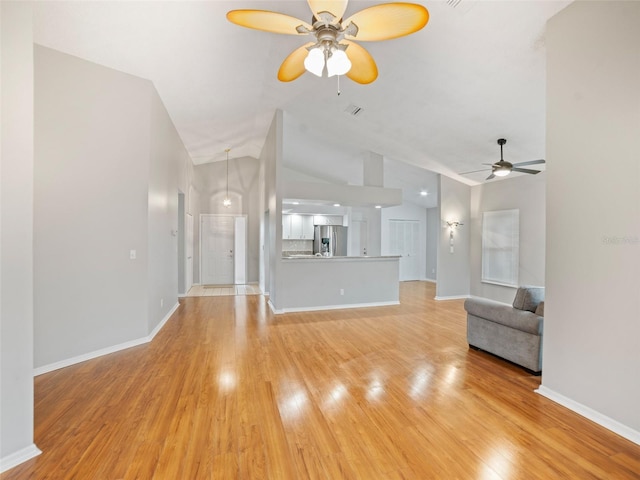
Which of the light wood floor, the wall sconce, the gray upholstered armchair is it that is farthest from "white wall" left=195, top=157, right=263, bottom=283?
the gray upholstered armchair

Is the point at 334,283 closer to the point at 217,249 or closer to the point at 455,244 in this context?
the point at 455,244

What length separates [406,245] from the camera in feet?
33.1

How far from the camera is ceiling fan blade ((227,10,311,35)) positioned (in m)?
1.89

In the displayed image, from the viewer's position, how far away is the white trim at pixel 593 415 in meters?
2.02

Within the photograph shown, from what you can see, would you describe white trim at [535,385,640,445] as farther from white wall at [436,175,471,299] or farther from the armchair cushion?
white wall at [436,175,471,299]

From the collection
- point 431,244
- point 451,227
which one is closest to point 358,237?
point 431,244

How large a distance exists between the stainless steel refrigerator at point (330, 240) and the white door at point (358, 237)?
17.7 inches

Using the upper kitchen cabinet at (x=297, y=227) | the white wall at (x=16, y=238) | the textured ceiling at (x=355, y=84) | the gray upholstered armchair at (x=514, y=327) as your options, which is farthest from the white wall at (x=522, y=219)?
the white wall at (x=16, y=238)

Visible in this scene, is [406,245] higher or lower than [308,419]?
higher

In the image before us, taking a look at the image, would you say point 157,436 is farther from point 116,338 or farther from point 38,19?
point 38,19

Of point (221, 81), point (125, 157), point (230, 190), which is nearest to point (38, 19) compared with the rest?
point (125, 157)

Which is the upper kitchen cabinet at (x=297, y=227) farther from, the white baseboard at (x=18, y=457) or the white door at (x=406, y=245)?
the white baseboard at (x=18, y=457)

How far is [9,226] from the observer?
174 centimetres

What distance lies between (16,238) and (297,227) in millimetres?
7712
